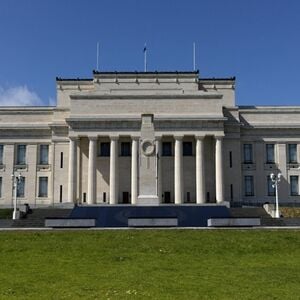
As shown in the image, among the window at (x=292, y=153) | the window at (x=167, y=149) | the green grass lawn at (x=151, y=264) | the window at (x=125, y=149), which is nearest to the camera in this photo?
the green grass lawn at (x=151, y=264)

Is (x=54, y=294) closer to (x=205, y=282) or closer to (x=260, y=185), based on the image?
(x=205, y=282)

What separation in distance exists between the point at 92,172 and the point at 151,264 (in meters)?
44.0

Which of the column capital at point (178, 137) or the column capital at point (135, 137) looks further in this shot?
the column capital at point (178, 137)

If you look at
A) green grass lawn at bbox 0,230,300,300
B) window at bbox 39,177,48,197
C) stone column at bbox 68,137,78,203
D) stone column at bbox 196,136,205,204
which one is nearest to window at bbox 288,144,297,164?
stone column at bbox 196,136,205,204

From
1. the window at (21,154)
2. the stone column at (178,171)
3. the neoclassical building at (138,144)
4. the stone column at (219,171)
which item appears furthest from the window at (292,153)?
the window at (21,154)

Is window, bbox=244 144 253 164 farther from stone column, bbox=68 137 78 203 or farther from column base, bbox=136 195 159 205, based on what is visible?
column base, bbox=136 195 159 205

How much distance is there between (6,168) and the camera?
6819 centimetres

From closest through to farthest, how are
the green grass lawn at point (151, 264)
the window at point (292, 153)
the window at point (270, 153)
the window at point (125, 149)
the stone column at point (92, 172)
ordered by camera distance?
the green grass lawn at point (151, 264) < the stone column at point (92, 172) < the window at point (125, 149) < the window at point (292, 153) < the window at point (270, 153)

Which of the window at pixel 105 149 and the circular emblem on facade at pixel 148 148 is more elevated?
the window at pixel 105 149

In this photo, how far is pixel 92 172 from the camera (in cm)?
6353

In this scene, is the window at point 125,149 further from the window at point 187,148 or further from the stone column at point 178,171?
the window at point 187,148

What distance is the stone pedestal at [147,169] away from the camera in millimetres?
37719

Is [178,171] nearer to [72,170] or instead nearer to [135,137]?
[135,137]

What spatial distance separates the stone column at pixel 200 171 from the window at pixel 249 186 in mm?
8600
